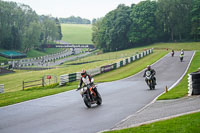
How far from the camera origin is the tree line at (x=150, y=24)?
105250 mm

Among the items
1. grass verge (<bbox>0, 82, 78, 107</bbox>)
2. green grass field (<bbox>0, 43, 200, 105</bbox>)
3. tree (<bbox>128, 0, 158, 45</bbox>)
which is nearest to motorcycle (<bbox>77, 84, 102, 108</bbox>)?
grass verge (<bbox>0, 82, 78, 107</bbox>)

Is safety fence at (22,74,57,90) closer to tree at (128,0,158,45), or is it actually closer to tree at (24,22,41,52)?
tree at (128,0,158,45)

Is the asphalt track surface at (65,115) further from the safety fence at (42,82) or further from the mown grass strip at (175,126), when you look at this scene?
the safety fence at (42,82)

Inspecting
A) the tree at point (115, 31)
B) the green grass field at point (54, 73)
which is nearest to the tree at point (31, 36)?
the tree at point (115, 31)

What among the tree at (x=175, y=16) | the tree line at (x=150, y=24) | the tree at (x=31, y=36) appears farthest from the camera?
the tree at (x=31, y=36)

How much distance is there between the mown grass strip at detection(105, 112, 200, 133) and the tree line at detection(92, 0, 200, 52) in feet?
304

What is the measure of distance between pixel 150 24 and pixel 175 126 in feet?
335

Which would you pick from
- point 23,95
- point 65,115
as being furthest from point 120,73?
point 65,115

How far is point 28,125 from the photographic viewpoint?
12.6m

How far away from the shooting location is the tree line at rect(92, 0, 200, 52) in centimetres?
10525

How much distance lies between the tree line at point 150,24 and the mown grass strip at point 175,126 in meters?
92.7

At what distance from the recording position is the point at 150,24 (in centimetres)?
10881

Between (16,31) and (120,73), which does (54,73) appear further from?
(16,31)

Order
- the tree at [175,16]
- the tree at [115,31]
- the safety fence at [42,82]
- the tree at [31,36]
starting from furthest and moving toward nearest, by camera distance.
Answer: the tree at [31,36] < the tree at [115,31] < the tree at [175,16] < the safety fence at [42,82]
